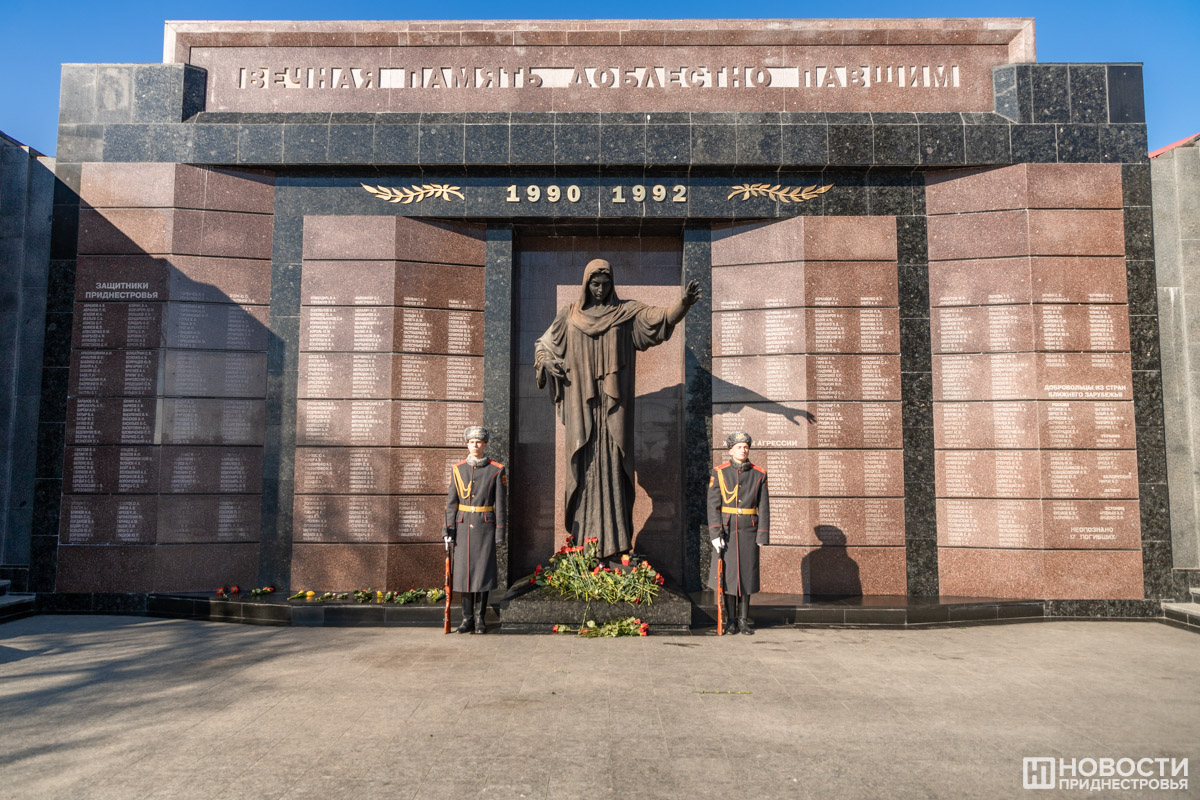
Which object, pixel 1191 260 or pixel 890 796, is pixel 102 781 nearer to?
pixel 890 796

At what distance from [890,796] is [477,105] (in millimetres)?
9211

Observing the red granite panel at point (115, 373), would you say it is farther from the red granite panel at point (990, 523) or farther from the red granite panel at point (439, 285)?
the red granite panel at point (990, 523)

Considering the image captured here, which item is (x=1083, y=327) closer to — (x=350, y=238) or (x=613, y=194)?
(x=613, y=194)

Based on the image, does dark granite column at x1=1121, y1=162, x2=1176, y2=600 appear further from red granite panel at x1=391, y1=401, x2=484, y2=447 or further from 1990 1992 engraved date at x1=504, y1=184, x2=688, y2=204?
red granite panel at x1=391, y1=401, x2=484, y2=447

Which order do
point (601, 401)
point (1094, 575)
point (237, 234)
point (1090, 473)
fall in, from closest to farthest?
point (601, 401) < point (1094, 575) < point (1090, 473) < point (237, 234)

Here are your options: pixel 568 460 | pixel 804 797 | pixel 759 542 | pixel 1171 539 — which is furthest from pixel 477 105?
pixel 1171 539

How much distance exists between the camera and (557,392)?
8.42 metres

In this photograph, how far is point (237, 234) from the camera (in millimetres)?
9469

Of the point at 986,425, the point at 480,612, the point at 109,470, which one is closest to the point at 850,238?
the point at 986,425

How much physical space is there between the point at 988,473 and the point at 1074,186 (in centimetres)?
389

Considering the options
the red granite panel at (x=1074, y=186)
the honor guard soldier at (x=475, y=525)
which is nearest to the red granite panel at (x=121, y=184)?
the honor guard soldier at (x=475, y=525)

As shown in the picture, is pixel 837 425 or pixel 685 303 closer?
pixel 685 303

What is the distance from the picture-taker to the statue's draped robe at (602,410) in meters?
8.12

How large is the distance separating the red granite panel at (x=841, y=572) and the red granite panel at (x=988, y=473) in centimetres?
111
